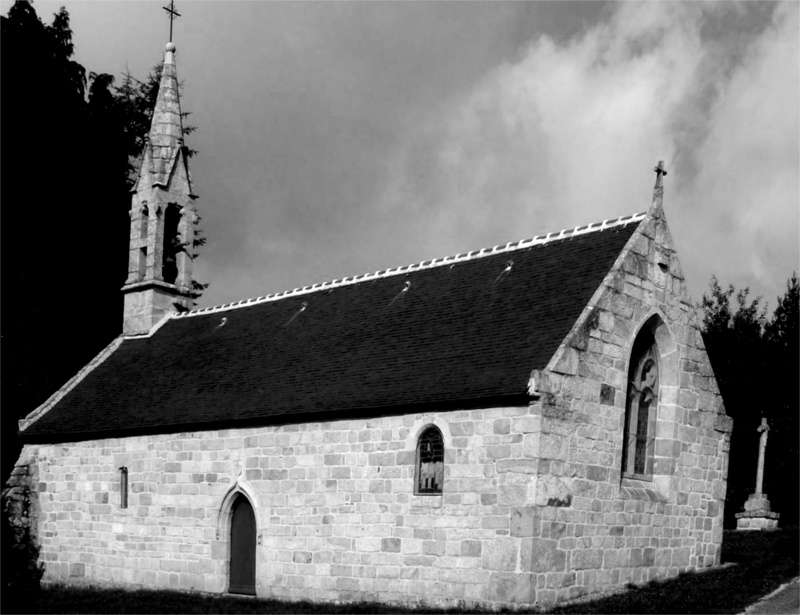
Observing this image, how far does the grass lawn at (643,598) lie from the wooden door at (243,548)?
63 centimetres

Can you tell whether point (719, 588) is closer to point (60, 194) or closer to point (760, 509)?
point (760, 509)

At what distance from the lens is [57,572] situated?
2400cm

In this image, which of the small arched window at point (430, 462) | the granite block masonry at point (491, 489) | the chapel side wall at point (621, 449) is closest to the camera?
the granite block masonry at point (491, 489)

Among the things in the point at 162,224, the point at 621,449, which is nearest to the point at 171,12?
the point at 162,224

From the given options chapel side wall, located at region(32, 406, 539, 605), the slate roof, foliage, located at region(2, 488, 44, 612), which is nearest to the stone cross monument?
the slate roof

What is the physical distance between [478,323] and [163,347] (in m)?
11.0

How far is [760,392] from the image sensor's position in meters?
35.9

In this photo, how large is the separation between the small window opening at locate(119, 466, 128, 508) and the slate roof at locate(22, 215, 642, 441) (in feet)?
3.32

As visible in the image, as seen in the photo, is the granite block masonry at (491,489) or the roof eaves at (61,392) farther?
the roof eaves at (61,392)

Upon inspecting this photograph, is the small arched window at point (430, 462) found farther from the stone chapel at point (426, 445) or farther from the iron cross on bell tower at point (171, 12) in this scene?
the iron cross on bell tower at point (171, 12)

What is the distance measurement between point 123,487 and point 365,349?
270 inches

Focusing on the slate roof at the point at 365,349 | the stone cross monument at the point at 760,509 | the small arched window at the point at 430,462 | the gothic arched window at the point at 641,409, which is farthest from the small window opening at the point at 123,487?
the stone cross monument at the point at 760,509

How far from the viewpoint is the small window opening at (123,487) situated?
22.9 meters

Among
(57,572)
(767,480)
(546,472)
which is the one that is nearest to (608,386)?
(546,472)
